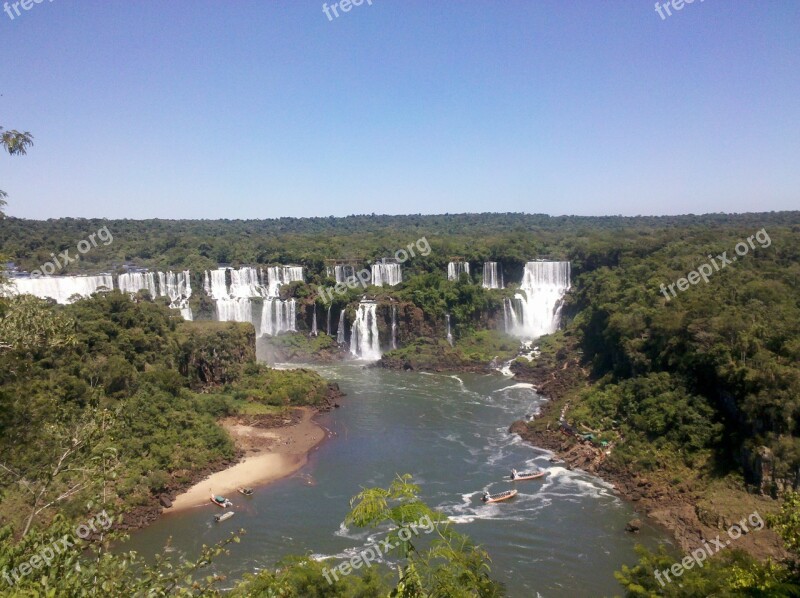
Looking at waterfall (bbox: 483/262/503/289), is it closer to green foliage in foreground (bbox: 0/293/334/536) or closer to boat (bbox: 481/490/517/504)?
green foliage in foreground (bbox: 0/293/334/536)

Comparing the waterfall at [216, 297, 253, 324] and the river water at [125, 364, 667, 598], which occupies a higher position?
the waterfall at [216, 297, 253, 324]

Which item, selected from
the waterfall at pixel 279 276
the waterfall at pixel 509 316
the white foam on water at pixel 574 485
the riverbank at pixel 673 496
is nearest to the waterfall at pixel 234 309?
the waterfall at pixel 279 276

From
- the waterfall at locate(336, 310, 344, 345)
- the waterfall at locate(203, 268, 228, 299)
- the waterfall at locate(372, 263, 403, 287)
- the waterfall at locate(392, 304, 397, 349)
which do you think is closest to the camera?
the waterfall at locate(392, 304, 397, 349)

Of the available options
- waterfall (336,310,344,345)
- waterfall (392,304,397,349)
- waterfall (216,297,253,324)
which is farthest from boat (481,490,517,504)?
waterfall (216,297,253,324)

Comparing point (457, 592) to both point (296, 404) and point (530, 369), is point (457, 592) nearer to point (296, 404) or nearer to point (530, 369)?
point (296, 404)

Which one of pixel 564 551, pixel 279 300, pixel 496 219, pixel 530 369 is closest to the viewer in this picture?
pixel 564 551

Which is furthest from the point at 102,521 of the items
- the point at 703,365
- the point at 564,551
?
the point at 703,365
